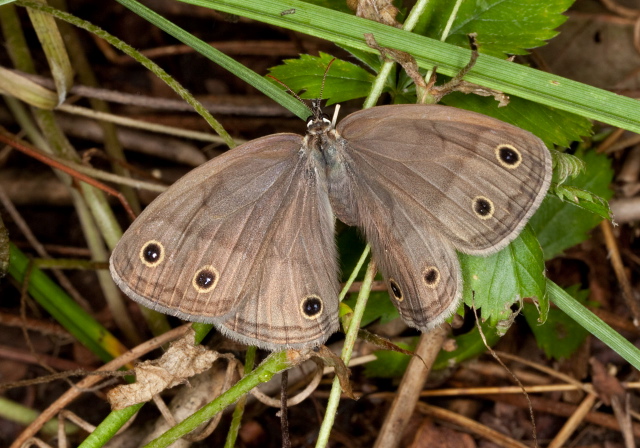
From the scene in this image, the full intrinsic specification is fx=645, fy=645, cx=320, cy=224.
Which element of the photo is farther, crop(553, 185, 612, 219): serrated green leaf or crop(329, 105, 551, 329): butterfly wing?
crop(553, 185, 612, 219): serrated green leaf

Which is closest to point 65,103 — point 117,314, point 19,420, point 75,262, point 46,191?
point 46,191

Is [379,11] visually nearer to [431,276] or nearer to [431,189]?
[431,189]

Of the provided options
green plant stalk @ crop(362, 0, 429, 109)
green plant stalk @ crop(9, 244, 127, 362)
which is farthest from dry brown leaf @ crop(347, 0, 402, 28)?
green plant stalk @ crop(9, 244, 127, 362)

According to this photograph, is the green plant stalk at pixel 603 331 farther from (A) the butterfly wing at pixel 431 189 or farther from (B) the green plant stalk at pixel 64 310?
(B) the green plant stalk at pixel 64 310

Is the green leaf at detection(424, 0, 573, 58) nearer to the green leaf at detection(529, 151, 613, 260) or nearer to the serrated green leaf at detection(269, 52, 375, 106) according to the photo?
the serrated green leaf at detection(269, 52, 375, 106)

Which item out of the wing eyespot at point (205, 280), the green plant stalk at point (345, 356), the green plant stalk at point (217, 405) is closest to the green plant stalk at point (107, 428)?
the green plant stalk at point (217, 405)

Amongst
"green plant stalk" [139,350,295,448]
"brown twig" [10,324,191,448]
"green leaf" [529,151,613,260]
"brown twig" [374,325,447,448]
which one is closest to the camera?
"green plant stalk" [139,350,295,448]

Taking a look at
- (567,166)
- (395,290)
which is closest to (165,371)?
(395,290)
